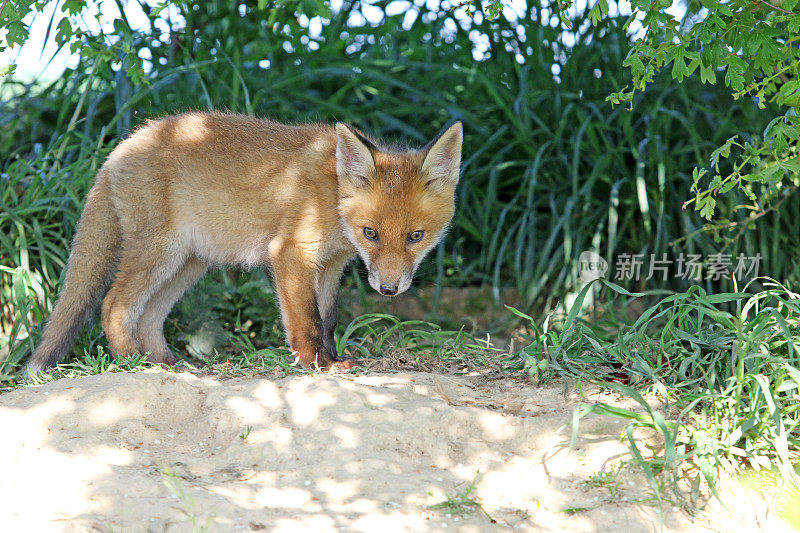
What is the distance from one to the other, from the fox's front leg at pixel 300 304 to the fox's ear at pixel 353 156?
1.56 feet

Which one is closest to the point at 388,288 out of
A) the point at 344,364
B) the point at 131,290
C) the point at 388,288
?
the point at 388,288

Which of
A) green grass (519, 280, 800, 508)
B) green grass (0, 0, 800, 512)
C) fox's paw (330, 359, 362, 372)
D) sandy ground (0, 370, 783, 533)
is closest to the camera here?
sandy ground (0, 370, 783, 533)

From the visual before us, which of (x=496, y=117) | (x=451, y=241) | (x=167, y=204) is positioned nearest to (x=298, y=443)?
(x=167, y=204)

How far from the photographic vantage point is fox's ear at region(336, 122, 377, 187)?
372 centimetres

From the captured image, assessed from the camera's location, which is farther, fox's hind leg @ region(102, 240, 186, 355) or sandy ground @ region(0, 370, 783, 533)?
fox's hind leg @ region(102, 240, 186, 355)

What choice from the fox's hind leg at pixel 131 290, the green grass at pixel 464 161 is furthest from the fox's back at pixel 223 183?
the green grass at pixel 464 161

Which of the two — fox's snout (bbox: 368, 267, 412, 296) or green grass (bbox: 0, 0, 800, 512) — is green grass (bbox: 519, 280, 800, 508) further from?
fox's snout (bbox: 368, 267, 412, 296)

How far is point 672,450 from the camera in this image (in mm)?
2484

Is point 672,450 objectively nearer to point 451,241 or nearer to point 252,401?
point 252,401

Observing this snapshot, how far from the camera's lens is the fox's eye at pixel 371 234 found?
148 inches

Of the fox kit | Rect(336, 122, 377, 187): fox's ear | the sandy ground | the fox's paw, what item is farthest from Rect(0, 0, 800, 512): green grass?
Rect(336, 122, 377, 187): fox's ear

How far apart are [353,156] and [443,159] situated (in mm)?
455

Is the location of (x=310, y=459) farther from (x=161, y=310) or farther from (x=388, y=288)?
(x=161, y=310)

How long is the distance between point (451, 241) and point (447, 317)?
637 millimetres
